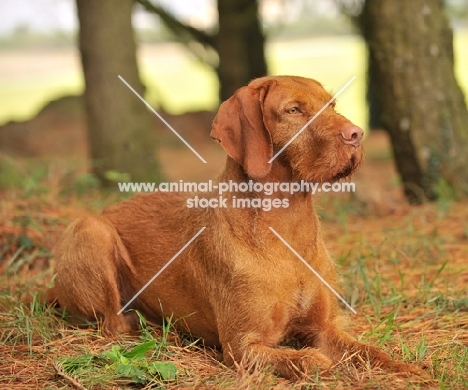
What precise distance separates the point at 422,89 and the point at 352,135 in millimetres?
4007

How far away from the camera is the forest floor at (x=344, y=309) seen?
11.5ft

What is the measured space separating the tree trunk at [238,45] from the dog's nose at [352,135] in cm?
942

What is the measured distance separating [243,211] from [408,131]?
13.0 ft

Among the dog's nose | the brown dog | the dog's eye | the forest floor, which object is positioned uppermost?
the dog's eye

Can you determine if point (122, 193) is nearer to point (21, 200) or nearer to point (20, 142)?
point (21, 200)

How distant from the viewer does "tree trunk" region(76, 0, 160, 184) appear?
7.85 meters

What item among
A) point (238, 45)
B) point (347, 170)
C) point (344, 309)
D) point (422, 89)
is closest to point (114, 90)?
point (422, 89)

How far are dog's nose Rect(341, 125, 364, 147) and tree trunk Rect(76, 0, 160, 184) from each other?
4550mm

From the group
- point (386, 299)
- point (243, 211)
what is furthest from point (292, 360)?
point (386, 299)

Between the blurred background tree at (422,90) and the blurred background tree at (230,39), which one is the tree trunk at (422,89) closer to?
the blurred background tree at (422,90)

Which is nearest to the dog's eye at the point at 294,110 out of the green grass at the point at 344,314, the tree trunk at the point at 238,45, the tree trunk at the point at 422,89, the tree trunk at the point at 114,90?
the green grass at the point at 344,314

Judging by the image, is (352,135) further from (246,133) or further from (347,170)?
(246,133)

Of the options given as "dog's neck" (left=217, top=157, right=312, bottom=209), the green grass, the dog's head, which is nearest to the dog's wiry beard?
the dog's head

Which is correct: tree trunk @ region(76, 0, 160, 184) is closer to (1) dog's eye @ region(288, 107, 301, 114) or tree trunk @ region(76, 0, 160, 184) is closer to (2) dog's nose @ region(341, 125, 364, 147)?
(1) dog's eye @ region(288, 107, 301, 114)
